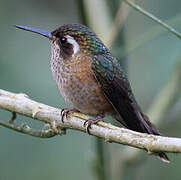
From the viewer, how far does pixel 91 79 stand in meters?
3.60

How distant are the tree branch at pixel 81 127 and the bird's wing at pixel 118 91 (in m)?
0.43

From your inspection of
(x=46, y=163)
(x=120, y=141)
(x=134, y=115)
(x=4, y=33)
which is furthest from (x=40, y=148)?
(x=120, y=141)

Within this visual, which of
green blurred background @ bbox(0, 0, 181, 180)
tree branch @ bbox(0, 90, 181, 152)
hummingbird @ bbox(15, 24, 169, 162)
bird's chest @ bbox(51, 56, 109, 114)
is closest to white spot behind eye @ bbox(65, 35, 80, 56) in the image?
hummingbird @ bbox(15, 24, 169, 162)

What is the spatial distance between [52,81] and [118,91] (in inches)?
63.1

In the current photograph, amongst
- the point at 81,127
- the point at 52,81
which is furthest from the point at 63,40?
the point at 52,81

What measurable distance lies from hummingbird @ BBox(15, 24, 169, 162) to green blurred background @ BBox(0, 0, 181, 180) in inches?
17.5

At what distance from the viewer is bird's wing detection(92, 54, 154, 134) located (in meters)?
3.53

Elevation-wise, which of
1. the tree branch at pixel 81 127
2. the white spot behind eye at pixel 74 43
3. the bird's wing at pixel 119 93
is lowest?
the tree branch at pixel 81 127

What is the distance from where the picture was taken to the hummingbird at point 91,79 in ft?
11.7

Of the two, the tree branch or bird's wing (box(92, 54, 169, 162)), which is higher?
bird's wing (box(92, 54, 169, 162))

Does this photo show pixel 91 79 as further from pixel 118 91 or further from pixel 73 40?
pixel 73 40

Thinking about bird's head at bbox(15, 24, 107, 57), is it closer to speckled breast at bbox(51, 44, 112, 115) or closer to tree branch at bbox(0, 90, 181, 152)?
speckled breast at bbox(51, 44, 112, 115)

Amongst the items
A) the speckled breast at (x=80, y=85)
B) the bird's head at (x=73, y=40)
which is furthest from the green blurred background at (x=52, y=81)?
the speckled breast at (x=80, y=85)

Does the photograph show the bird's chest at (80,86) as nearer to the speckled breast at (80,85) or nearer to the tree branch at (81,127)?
the speckled breast at (80,85)
